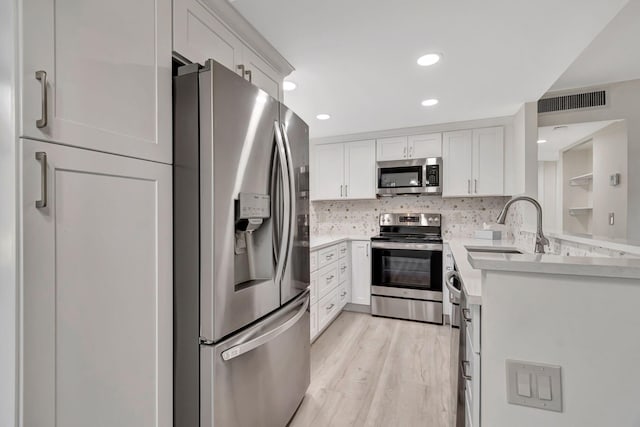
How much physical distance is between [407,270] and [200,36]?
297 cm

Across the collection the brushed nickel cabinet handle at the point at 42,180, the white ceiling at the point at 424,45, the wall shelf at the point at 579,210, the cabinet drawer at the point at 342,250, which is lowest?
the cabinet drawer at the point at 342,250

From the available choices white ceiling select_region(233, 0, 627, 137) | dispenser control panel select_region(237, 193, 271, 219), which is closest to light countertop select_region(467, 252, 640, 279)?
dispenser control panel select_region(237, 193, 271, 219)

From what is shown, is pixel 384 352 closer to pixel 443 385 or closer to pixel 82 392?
pixel 443 385

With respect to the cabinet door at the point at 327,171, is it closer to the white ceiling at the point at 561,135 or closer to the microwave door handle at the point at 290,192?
the white ceiling at the point at 561,135

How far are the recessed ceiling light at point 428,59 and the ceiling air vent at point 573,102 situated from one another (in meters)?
1.64

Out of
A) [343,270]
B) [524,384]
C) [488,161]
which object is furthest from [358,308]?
[524,384]

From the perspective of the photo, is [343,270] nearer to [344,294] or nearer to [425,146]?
[344,294]

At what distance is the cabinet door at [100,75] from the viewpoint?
0.75m

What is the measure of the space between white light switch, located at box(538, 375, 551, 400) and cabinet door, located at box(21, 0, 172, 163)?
1.38 metres

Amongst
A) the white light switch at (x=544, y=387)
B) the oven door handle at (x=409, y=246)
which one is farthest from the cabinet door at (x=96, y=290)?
the oven door handle at (x=409, y=246)

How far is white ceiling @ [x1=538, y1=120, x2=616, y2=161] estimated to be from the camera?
9.46 ft

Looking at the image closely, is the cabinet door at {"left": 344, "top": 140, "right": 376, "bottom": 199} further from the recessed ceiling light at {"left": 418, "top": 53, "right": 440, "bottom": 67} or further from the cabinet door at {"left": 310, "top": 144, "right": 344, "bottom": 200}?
the recessed ceiling light at {"left": 418, "top": 53, "right": 440, "bottom": 67}

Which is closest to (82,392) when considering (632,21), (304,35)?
(304,35)

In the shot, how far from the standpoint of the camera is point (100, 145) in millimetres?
905
